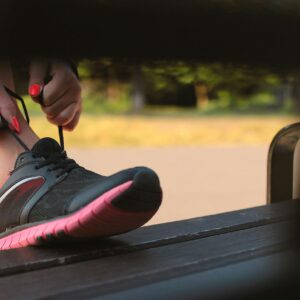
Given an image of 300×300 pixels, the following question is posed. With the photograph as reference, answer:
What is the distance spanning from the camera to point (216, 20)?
0.41 metres

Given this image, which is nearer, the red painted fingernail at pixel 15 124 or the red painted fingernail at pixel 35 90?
the red painted fingernail at pixel 35 90

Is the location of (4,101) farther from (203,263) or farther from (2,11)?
(2,11)

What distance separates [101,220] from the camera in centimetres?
88

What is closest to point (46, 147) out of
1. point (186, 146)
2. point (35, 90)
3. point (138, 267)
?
point (35, 90)

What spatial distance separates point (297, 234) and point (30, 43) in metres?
0.38

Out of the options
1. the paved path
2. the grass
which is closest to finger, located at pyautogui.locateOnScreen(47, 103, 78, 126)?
the paved path

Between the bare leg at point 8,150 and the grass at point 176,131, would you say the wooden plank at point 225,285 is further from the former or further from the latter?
the grass at point 176,131

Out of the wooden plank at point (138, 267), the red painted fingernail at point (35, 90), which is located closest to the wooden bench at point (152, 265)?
the wooden plank at point (138, 267)

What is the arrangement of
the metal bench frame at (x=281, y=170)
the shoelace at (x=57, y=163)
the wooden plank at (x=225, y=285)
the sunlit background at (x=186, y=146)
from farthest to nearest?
the sunlit background at (x=186, y=146) → the metal bench frame at (x=281, y=170) → the shoelace at (x=57, y=163) → the wooden plank at (x=225, y=285)

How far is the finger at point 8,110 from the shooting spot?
1.17 meters

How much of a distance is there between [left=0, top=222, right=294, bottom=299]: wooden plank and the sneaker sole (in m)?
0.05

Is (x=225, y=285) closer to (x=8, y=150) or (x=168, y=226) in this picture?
(x=168, y=226)

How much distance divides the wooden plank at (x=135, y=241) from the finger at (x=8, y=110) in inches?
11.9

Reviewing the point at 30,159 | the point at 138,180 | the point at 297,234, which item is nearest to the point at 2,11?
the point at 297,234
